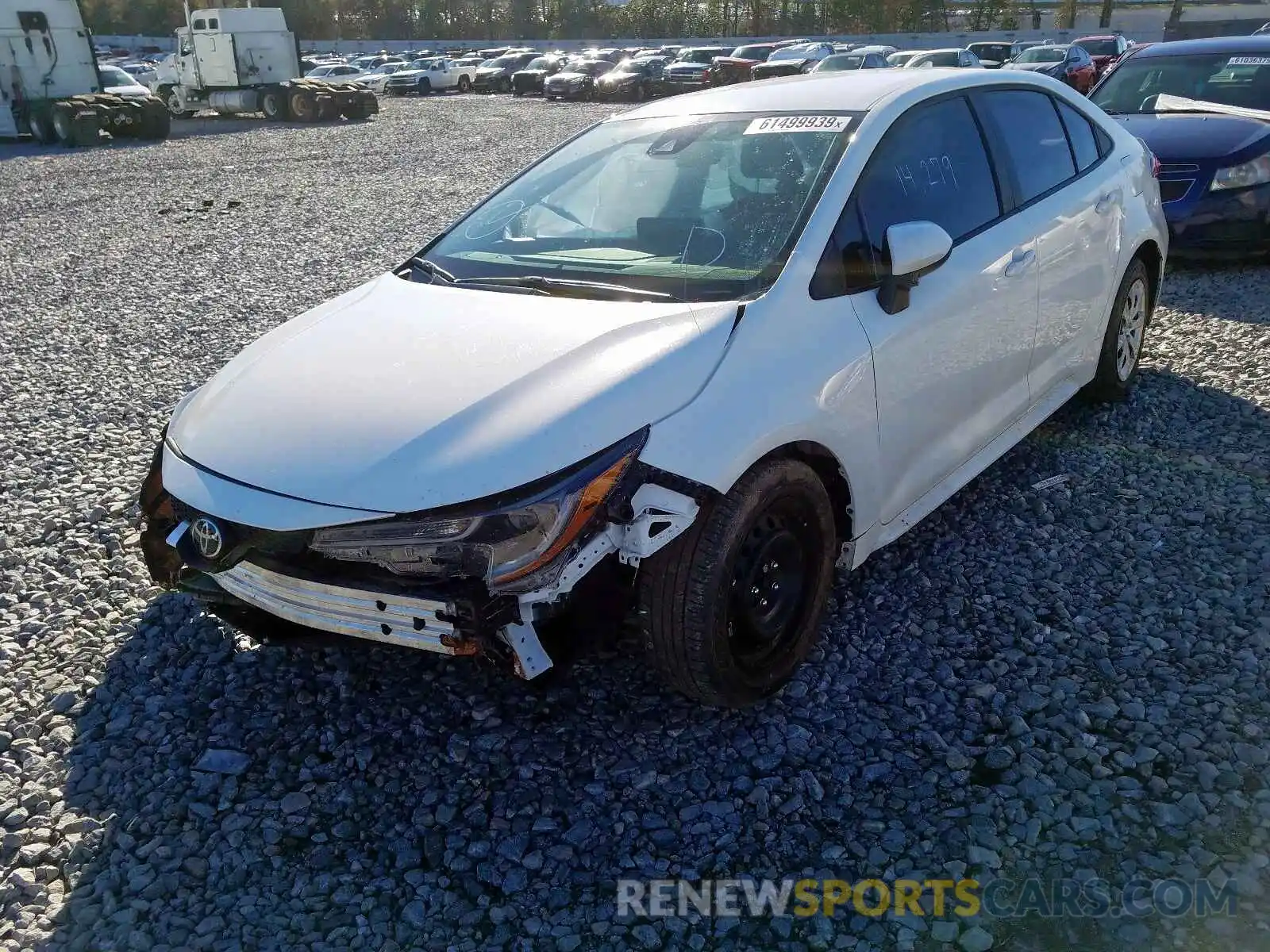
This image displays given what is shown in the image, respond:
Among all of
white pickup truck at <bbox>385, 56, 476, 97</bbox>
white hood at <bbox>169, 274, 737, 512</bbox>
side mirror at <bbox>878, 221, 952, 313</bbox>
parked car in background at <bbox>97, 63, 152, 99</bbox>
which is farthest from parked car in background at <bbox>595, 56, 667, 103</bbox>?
white hood at <bbox>169, 274, 737, 512</bbox>

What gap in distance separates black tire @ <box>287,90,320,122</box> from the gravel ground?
24.9m

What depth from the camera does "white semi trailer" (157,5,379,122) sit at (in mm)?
27266

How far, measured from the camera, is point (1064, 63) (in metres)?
23.8

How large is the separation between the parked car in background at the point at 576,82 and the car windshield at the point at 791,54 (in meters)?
5.78

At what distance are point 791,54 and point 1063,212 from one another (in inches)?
1204

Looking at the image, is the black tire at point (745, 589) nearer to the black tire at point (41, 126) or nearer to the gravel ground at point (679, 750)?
the gravel ground at point (679, 750)

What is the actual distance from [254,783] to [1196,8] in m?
66.0

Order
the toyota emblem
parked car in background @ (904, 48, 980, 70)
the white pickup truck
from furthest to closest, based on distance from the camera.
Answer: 1. the white pickup truck
2. parked car in background @ (904, 48, 980, 70)
3. the toyota emblem

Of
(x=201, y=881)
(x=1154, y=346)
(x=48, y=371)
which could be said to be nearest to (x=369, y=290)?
(x=201, y=881)

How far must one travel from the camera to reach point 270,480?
2654mm

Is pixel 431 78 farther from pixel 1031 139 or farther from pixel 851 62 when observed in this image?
pixel 1031 139

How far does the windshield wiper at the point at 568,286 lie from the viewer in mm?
3154

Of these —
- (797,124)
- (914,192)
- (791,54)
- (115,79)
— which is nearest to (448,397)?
(797,124)

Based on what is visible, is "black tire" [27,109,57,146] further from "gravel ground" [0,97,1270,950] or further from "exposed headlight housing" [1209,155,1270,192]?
"exposed headlight housing" [1209,155,1270,192]
